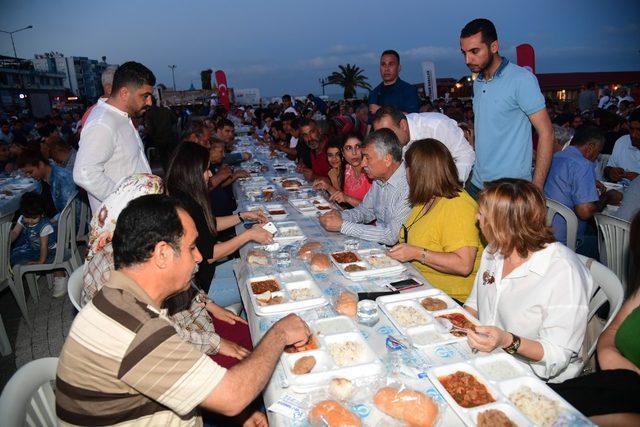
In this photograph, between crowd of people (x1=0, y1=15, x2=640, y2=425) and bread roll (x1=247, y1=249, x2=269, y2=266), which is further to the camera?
bread roll (x1=247, y1=249, x2=269, y2=266)

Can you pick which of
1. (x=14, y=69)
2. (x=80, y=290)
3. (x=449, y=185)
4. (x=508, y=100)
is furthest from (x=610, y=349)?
(x=14, y=69)

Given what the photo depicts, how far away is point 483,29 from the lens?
3271mm

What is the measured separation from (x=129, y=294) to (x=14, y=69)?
67.7 m

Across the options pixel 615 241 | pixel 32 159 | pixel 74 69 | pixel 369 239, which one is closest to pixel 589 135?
pixel 615 241

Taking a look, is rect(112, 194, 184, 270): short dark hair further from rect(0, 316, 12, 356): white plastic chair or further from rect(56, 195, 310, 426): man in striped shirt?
rect(0, 316, 12, 356): white plastic chair

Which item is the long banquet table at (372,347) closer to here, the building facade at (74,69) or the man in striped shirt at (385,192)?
the man in striped shirt at (385,192)

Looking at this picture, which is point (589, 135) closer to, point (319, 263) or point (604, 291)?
point (604, 291)

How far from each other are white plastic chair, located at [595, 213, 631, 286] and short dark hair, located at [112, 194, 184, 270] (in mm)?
3274

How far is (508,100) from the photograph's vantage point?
3385 mm

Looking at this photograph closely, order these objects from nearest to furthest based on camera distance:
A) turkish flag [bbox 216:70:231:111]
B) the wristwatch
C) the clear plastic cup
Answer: the wristwatch → the clear plastic cup → turkish flag [bbox 216:70:231:111]

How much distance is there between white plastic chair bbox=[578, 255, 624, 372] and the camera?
86.0 inches

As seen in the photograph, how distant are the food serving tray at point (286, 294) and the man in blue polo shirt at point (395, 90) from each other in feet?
12.0

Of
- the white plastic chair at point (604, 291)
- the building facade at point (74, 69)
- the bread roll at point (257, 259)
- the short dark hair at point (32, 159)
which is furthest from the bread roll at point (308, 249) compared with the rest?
the building facade at point (74, 69)

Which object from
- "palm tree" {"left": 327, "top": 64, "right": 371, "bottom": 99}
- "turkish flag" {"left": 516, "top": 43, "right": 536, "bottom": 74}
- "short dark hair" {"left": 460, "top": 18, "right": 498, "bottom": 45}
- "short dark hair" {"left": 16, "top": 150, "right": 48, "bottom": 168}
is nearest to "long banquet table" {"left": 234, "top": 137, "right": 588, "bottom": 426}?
"short dark hair" {"left": 460, "top": 18, "right": 498, "bottom": 45}
